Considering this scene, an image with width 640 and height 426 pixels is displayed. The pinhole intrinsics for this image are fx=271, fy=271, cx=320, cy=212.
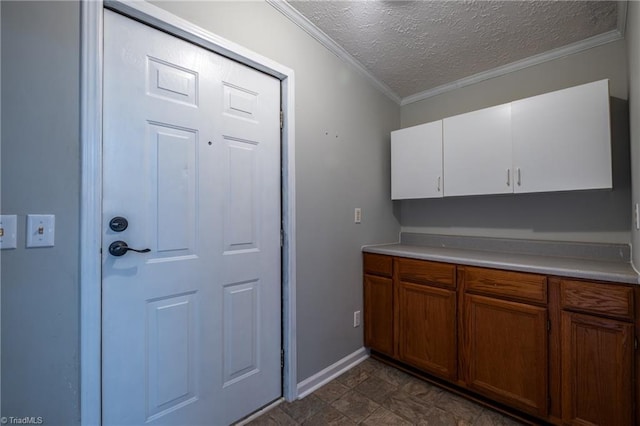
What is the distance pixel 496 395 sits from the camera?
1613 mm

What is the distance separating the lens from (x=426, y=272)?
1.91 m

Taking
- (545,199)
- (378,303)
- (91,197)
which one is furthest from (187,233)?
(545,199)

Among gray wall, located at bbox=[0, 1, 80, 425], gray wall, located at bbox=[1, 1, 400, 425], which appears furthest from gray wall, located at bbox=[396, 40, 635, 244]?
gray wall, located at bbox=[0, 1, 80, 425]

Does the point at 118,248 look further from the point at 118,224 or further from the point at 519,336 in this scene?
the point at 519,336

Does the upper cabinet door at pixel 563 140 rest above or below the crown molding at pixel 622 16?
below

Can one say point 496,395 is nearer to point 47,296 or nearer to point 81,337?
point 81,337

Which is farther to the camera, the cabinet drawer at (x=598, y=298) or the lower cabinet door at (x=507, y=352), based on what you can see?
the lower cabinet door at (x=507, y=352)

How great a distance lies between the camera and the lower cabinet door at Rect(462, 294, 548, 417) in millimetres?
1477

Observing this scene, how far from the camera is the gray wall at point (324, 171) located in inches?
63.6

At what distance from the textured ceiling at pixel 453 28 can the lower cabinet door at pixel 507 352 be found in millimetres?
1719

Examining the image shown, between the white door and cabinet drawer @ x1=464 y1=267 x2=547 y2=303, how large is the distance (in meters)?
1.23

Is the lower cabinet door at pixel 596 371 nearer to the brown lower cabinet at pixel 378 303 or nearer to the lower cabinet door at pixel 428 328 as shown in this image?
the lower cabinet door at pixel 428 328

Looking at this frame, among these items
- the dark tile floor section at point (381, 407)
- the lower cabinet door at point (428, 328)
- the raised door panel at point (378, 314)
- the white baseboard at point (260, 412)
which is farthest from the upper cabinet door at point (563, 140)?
the white baseboard at point (260, 412)

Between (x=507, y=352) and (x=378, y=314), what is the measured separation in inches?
34.2
